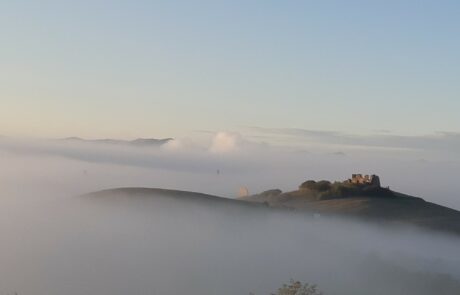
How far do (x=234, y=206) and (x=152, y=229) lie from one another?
72.2 ft

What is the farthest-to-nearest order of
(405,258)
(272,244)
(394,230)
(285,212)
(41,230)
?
(285,212), (394,230), (41,230), (272,244), (405,258)

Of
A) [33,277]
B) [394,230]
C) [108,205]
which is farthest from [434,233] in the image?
[33,277]

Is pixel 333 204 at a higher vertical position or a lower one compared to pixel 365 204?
lower

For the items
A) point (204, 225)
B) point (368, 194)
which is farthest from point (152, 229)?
point (368, 194)

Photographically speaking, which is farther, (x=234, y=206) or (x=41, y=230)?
(x=234, y=206)

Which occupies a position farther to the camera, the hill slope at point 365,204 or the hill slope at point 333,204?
the hill slope at point 333,204

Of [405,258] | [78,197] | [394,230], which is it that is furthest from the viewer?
[78,197]

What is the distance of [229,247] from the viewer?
76.1 meters

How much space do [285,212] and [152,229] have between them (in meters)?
20.7

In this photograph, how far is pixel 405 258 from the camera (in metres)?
73.4

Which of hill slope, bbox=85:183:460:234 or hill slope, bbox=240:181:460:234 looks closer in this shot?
hill slope, bbox=240:181:460:234

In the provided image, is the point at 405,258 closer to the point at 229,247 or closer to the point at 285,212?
the point at 229,247

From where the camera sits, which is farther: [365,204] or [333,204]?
[333,204]

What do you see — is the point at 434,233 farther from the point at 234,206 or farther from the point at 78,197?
the point at 78,197
